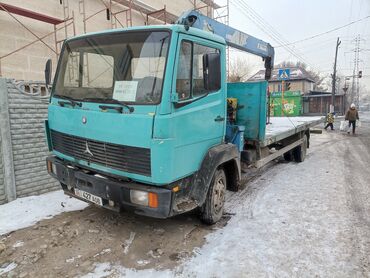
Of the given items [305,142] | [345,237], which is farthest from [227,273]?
[305,142]

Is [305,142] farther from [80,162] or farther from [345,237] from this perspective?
[80,162]

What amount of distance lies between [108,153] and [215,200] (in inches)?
66.1

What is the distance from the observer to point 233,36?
538cm

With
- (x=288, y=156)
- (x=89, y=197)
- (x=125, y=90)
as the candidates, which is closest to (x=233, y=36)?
(x=125, y=90)

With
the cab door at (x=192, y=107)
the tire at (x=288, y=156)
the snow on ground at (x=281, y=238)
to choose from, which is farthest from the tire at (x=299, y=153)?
the cab door at (x=192, y=107)

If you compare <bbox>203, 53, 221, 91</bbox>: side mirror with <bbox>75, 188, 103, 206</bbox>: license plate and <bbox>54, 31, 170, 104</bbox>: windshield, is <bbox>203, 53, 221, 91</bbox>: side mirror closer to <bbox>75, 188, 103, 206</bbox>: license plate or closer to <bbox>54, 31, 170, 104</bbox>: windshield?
<bbox>54, 31, 170, 104</bbox>: windshield

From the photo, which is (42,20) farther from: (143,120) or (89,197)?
(143,120)

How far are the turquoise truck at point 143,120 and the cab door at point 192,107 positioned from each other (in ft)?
0.04

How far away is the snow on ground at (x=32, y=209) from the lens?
4180 mm

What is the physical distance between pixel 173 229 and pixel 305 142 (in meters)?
6.18

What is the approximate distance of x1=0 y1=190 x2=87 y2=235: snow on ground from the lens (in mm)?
4180

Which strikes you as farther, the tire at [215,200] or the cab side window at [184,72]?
the tire at [215,200]

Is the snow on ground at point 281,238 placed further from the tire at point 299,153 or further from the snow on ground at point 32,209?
the tire at point 299,153

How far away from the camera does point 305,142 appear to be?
8.80 metres
